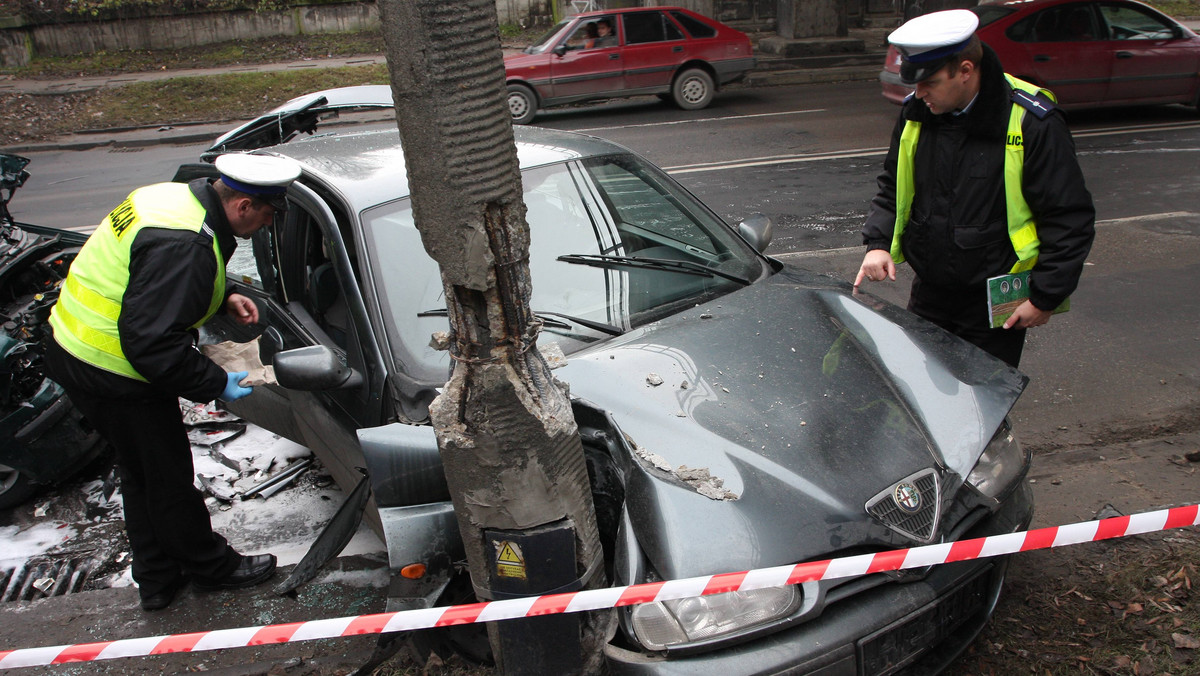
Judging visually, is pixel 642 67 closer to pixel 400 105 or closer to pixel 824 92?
pixel 824 92

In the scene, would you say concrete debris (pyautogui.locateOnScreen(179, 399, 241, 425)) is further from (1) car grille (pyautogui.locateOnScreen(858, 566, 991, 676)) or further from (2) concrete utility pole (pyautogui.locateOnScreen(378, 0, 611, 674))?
(1) car grille (pyautogui.locateOnScreen(858, 566, 991, 676))

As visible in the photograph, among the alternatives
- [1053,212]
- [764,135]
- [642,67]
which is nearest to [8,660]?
[1053,212]

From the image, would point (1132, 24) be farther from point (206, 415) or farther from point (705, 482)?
point (206, 415)

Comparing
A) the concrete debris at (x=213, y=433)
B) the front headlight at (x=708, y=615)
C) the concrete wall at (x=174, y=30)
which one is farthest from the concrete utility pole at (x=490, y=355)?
the concrete wall at (x=174, y=30)

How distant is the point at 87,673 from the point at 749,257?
9.93ft

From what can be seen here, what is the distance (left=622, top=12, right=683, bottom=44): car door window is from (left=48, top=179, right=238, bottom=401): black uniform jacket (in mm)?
11195

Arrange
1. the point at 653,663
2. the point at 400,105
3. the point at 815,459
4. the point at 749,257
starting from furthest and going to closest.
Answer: the point at 749,257 → the point at 815,459 → the point at 653,663 → the point at 400,105

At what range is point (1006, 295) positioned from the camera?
306 cm

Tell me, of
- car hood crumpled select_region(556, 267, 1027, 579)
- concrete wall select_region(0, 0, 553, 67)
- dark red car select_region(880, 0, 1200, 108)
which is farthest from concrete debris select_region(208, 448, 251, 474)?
concrete wall select_region(0, 0, 553, 67)

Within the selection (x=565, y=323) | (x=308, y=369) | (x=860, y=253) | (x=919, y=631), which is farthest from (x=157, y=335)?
(x=860, y=253)

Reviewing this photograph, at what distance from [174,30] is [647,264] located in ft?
68.6

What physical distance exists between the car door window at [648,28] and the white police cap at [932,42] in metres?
10.8

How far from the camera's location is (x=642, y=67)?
43.5 ft

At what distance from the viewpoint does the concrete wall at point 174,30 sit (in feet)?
62.7
